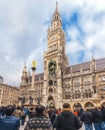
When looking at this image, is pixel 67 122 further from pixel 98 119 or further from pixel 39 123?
pixel 98 119

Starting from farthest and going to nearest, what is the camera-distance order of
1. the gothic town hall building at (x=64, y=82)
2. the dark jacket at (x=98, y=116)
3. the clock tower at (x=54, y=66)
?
the clock tower at (x=54, y=66), the gothic town hall building at (x=64, y=82), the dark jacket at (x=98, y=116)

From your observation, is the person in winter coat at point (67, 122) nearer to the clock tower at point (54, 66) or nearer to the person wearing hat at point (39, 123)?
the person wearing hat at point (39, 123)

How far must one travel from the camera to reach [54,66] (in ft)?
191

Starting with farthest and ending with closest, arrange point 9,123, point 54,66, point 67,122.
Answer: point 54,66 < point 67,122 < point 9,123

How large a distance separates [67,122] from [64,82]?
167 ft

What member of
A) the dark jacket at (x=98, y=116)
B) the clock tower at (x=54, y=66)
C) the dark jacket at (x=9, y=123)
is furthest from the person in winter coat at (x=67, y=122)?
the clock tower at (x=54, y=66)

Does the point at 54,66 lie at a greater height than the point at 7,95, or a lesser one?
greater

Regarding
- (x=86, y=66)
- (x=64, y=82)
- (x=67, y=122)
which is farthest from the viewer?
(x=86, y=66)

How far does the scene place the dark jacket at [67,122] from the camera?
15.6 feet

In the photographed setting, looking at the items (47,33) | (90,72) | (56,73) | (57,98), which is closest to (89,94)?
(90,72)

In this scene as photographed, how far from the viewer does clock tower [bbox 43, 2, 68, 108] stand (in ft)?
175

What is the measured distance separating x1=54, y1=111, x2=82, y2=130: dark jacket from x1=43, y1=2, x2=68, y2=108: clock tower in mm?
47282

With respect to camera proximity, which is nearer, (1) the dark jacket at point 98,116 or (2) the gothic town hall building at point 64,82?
(1) the dark jacket at point 98,116

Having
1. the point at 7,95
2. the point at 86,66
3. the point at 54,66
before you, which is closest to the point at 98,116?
the point at 86,66
